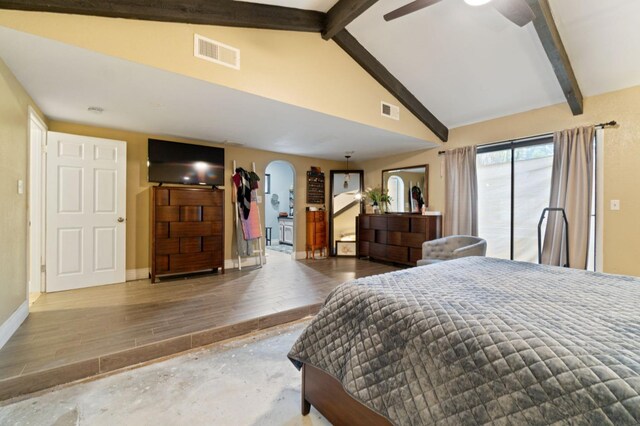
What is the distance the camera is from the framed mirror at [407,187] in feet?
17.5

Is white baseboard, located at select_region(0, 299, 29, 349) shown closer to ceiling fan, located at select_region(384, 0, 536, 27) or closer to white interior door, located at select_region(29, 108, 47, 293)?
white interior door, located at select_region(29, 108, 47, 293)

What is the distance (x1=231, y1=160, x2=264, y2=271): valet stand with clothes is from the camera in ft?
16.8

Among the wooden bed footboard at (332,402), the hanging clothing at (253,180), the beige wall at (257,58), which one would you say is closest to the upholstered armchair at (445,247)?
the beige wall at (257,58)

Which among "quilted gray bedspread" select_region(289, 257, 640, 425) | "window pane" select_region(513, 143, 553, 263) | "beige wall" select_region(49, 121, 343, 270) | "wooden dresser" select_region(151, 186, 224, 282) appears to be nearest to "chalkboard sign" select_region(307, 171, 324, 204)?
"beige wall" select_region(49, 121, 343, 270)

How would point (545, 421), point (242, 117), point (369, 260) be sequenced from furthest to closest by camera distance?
1. point (369, 260)
2. point (242, 117)
3. point (545, 421)

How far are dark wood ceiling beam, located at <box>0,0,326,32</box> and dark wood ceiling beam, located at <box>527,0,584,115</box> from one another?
6.87 feet

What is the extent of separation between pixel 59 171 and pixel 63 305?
1.66 metres

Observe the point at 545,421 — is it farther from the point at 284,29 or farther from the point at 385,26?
the point at 385,26

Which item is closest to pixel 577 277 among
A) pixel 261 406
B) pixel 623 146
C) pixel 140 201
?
pixel 261 406

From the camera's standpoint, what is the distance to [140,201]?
4.36 m

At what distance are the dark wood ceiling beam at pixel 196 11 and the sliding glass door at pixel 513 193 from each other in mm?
3171

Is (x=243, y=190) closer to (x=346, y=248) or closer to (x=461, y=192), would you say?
(x=346, y=248)

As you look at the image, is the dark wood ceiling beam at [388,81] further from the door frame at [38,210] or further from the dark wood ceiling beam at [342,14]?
the door frame at [38,210]

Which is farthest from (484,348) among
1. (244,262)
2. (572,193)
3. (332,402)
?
(244,262)
